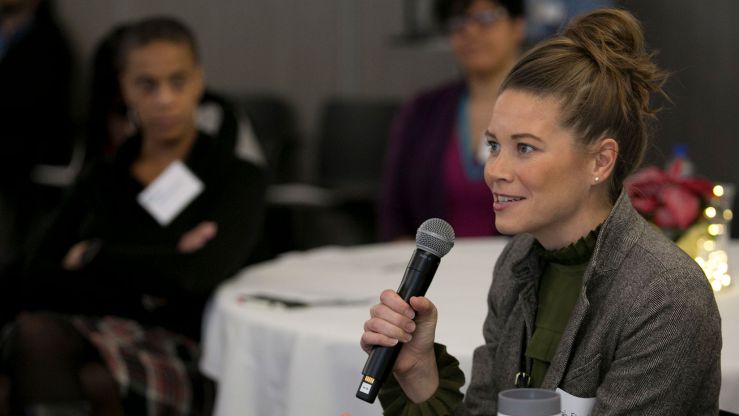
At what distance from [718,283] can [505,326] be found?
91cm

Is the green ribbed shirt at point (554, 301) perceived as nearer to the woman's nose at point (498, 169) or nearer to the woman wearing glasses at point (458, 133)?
the woman's nose at point (498, 169)

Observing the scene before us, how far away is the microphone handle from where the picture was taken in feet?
4.80

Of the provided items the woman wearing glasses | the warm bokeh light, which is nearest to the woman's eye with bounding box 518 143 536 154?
the warm bokeh light

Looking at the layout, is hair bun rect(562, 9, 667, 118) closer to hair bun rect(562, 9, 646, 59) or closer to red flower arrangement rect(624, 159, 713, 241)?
hair bun rect(562, 9, 646, 59)

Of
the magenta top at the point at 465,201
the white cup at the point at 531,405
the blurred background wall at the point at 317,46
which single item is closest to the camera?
→ the white cup at the point at 531,405

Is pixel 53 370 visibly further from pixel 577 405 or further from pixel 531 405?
pixel 531 405

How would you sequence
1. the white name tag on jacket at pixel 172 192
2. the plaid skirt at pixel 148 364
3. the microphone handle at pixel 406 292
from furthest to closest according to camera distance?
the white name tag on jacket at pixel 172 192
the plaid skirt at pixel 148 364
the microphone handle at pixel 406 292

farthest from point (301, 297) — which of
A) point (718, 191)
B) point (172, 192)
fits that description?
point (718, 191)

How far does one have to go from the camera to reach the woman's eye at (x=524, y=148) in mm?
1585

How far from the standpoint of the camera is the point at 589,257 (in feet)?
5.39

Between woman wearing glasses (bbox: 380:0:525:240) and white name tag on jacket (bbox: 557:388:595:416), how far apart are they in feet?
6.77

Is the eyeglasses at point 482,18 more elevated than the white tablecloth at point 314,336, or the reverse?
the eyeglasses at point 482,18

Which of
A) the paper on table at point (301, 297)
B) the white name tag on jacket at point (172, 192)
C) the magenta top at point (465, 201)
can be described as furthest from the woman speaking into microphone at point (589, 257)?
the magenta top at point (465, 201)

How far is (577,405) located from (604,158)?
367 millimetres
